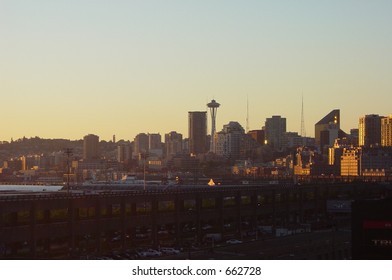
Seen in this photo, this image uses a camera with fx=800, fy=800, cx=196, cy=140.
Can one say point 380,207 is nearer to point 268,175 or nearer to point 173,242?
point 173,242

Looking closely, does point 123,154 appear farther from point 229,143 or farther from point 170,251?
point 170,251

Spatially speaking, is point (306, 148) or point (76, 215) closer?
point (76, 215)

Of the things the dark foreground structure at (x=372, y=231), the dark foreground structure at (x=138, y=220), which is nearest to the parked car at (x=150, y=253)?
the dark foreground structure at (x=138, y=220)
